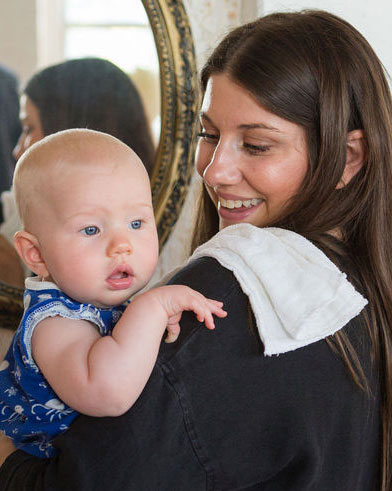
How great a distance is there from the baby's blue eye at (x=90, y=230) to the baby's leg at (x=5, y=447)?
0.37 metres

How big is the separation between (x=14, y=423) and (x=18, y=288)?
94 cm

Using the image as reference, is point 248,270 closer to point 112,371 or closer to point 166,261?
point 112,371

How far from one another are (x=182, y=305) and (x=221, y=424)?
0.16 metres

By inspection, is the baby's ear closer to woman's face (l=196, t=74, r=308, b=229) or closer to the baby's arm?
the baby's arm

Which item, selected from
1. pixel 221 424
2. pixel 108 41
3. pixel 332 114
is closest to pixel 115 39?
pixel 108 41

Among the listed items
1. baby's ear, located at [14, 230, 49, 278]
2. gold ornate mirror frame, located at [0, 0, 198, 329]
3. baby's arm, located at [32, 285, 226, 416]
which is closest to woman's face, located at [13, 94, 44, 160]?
gold ornate mirror frame, located at [0, 0, 198, 329]

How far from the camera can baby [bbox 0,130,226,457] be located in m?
0.88

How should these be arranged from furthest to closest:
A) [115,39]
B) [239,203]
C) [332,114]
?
[115,39] → [239,203] → [332,114]

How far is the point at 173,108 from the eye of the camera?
72.6 inches

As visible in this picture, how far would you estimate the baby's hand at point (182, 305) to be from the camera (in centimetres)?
86

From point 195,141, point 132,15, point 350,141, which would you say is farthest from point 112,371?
point 132,15

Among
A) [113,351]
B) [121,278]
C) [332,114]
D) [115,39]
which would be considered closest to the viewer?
[113,351]


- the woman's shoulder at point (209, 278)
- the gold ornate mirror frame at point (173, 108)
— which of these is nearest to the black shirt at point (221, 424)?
the woman's shoulder at point (209, 278)

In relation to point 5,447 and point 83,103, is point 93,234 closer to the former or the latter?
point 5,447
